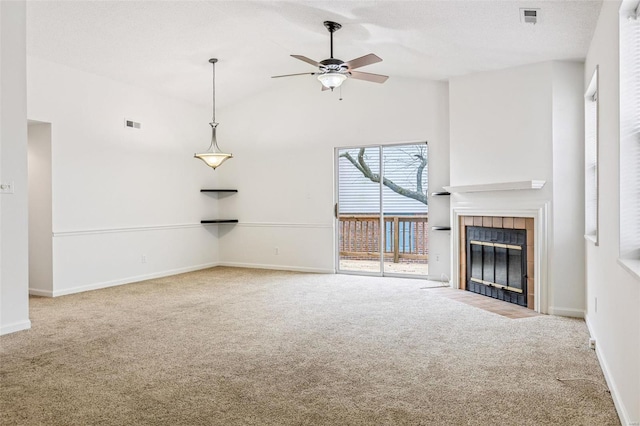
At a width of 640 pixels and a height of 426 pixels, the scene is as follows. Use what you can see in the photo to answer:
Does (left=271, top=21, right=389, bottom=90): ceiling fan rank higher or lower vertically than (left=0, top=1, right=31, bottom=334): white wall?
higher

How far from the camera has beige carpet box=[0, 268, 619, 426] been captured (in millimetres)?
2479

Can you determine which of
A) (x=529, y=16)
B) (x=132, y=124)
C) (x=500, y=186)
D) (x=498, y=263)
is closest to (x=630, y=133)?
(x=529, y=16)

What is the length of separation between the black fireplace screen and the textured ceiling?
1971 mm

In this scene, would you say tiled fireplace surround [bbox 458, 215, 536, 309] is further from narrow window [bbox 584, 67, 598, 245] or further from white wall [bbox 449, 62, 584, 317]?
narrow window [bbox 584, 67, 598, 245]

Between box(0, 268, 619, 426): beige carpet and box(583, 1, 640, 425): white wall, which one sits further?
box(0, 268, 619, 426): beige carpet

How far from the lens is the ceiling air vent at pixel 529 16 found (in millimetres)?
3789

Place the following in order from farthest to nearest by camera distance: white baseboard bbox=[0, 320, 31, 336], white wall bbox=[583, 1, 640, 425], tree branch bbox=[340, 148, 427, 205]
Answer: tree branch bbox=[340, 148, 427, 205] < white baseboard bbox=[0, 320, 31, 336] < white wall bbox=[583, 1, 640, 425]

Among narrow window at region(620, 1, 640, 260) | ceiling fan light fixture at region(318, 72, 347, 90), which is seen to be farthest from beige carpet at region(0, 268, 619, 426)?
ceiling fan light fixture at region(318, 72, 347, 90)

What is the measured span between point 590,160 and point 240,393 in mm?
3851

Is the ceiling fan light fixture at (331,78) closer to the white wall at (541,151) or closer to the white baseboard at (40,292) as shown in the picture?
the white wall at (541,151)

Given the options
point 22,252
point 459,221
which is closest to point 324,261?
point 459,221

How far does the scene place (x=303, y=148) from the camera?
7766 millimetres

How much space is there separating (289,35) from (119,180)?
315 centimetres

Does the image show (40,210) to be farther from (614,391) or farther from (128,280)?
(614,391)
